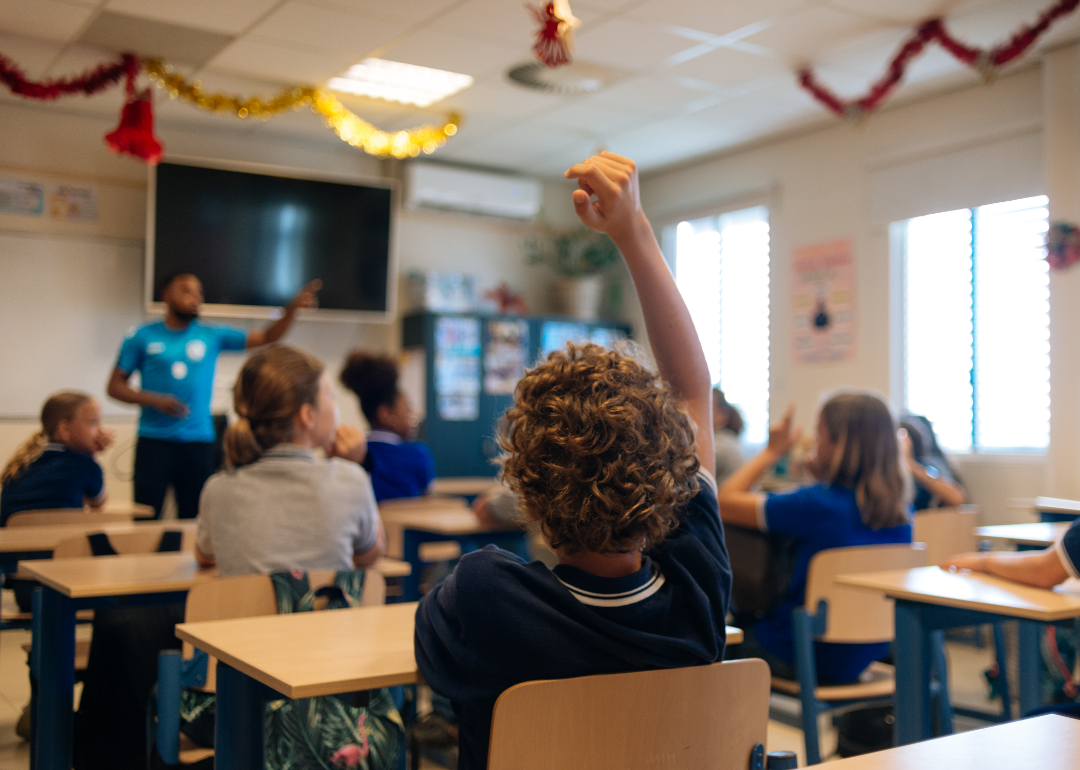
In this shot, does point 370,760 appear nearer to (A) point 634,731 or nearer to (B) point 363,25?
(A) point 634,731

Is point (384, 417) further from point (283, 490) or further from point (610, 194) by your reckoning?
point (610, 194)

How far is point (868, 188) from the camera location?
5.48m

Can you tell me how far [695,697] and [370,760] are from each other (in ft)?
2.27

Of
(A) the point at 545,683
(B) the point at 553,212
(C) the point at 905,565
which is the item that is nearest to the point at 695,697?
(A) the point at 545,683

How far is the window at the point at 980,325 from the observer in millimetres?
4758

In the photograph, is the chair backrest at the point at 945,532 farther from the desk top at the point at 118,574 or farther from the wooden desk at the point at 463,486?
the wooden desk at the point at 463,486

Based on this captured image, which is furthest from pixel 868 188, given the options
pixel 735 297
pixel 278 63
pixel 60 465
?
pixel 60 465

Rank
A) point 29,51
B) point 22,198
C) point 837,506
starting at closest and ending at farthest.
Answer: point 837,506
point 29,51
point 22,198

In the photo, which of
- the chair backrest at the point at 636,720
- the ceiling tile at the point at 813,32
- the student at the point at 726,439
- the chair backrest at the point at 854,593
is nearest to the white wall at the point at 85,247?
the ceiling tile at the point at 813,32

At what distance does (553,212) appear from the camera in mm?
7117

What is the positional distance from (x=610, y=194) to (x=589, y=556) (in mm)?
421

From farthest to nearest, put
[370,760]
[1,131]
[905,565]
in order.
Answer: [1,131] < [905,565] < [370,760]

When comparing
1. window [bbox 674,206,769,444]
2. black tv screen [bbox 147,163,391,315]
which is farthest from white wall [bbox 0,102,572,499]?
window [bbox 674,206,769,444]

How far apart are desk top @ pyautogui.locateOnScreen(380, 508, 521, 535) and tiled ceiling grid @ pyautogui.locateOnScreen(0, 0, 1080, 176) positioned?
6.81 feet
